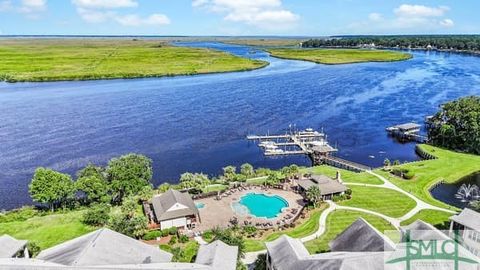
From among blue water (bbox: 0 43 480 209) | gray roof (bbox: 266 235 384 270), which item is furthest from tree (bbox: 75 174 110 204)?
gray roof (bbox: 266 235 384 270)

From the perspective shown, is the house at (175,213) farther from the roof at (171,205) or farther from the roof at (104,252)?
the roof at (104,252)

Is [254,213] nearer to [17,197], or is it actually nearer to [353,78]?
[17,197]

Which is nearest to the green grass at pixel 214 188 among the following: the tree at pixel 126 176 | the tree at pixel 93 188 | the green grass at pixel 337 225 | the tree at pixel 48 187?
the tree at pixel 126 176

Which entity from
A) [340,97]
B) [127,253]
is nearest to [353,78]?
[340,97]

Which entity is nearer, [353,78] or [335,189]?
[335,189]

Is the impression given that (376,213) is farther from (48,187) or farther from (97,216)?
(48,187)
